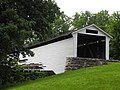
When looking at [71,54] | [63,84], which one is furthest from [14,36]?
[71,54]

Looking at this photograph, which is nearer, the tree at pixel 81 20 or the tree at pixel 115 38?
the tree at pixel 115 38

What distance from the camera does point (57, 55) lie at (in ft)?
103

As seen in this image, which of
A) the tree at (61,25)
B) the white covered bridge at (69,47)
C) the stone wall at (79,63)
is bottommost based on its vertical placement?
the stone wall at (79,63)

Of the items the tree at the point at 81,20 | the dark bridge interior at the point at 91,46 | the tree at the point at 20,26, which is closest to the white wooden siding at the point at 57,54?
the dark bridge interior at the point at 91,46

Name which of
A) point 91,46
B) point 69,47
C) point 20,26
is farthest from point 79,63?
point 91,46

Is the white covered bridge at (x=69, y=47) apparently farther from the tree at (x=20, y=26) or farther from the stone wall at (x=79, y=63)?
the tree at (x=20, y=26)

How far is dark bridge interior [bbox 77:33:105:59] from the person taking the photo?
3300 centimetres

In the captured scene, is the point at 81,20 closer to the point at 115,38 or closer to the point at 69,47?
the point at 115,38

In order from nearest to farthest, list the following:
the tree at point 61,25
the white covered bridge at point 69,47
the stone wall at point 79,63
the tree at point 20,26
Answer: the tree at point 20,26 → the stone wall at point 79,63 → the white covered bridge at point 69,47 → the tree at point 61,25

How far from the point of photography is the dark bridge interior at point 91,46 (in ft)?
108

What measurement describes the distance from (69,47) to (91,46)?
25.2ft

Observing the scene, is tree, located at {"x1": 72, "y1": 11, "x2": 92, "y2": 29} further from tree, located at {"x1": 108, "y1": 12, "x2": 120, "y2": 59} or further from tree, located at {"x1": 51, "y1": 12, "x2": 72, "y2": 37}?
tree, located at {"x1": 108, "y1": 12, "x2": 120, "y2": 59}

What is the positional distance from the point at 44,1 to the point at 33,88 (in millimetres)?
10687

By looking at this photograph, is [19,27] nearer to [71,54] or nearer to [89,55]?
[71,54]
